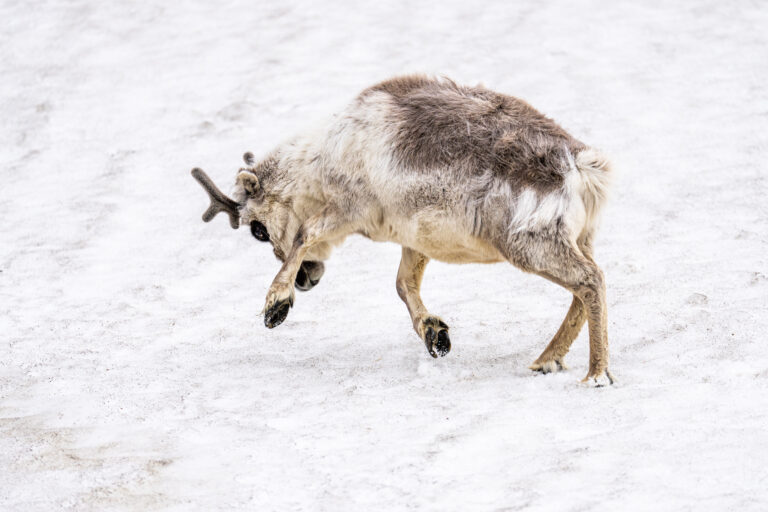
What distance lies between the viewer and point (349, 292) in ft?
26.0

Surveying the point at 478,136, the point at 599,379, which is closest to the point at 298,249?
the point at 478,136

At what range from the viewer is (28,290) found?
25.8 ft

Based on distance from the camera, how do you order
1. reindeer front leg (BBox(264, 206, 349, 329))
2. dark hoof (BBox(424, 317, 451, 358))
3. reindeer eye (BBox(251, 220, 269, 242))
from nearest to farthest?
1. dark hoof (BBox(424, 317, 451, 358))
2. reindeer front leg (BBox(264, 206, 349, 329))
3. reindeer eye (BBox(251, 220, 269, 242))

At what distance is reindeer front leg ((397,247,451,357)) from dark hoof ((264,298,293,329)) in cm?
91

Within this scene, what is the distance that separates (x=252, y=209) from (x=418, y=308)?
56.4 inches

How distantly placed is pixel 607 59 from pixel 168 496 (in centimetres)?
879

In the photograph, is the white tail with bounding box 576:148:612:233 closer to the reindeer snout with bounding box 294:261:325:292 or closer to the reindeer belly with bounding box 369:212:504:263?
the reindeer belly with bounding box 369:212:504:263

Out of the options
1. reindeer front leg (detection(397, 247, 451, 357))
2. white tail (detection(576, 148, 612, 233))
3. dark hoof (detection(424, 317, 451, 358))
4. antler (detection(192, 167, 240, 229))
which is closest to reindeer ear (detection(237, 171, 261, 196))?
antler (detection(192, 167, 240, 229))

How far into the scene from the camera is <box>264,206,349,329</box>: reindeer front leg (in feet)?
20.6

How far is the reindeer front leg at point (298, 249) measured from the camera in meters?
6.29

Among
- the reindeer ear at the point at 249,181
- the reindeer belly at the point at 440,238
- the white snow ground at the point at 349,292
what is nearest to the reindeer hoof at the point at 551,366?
the white snow ground at the point at 349,292

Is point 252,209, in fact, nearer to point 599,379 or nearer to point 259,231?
point 259,231

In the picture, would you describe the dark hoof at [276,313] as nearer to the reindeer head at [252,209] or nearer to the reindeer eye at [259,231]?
the reindeer head at [252,209]

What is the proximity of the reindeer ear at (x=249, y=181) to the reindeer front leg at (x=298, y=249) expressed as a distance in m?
0.59
